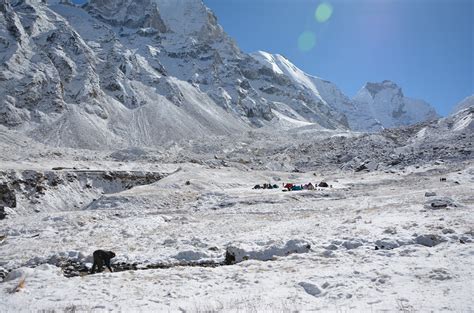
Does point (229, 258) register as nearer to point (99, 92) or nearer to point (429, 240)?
point (429, 240)

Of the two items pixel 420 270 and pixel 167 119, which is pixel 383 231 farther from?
pixel 167 119

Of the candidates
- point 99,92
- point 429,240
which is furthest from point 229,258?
point 99,92

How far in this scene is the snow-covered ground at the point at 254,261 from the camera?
9266 millimetres

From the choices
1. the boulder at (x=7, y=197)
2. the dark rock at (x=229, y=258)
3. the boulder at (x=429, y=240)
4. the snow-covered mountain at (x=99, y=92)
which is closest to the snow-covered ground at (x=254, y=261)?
the boulder at (x=429, y=240)

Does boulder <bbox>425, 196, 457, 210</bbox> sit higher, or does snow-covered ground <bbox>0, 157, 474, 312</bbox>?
boulder <bbox>425, 196, 457, 210</bbox>

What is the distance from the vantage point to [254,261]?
13422 millimetres

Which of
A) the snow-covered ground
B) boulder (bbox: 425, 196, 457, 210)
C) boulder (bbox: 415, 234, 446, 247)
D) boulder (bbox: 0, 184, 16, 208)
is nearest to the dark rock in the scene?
the snow-covered ground

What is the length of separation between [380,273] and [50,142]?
93.8m

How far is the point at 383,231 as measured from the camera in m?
15.3

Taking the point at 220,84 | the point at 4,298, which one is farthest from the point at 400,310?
the point at 220,84

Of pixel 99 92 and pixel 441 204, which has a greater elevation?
pixel 99 92

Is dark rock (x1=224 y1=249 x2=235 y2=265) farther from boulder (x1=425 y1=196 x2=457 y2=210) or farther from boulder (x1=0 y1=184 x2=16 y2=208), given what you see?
boulder (x1=0 y1=184 x2=16 y2=208)

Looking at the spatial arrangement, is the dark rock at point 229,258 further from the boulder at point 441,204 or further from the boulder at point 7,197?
the boulder at point 7,197

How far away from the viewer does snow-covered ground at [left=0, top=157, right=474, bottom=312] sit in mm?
9266
